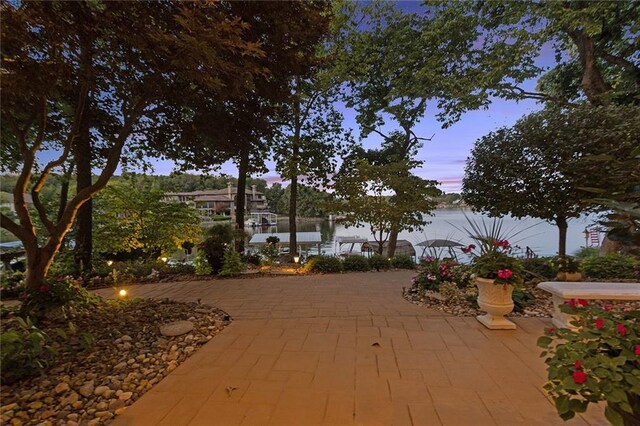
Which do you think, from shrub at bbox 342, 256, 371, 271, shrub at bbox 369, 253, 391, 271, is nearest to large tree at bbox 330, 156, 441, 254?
shrub at bbox 369, 253, 391, 271

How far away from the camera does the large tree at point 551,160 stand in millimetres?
5797

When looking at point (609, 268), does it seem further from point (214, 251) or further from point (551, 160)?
point (214, 251)

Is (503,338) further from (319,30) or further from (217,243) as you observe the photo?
(217,243)

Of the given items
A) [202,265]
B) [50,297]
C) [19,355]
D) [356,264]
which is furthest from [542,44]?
[19,355]

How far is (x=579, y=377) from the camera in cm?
116

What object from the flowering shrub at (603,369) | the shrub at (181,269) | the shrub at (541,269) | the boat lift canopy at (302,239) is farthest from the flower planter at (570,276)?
the boat lift canopy at (302,239)

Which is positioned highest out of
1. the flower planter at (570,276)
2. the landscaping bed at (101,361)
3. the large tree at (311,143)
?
the large tree at (311,143)

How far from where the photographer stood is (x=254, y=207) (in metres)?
31.2

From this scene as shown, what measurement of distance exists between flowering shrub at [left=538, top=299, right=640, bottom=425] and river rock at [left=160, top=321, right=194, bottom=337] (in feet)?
9.64

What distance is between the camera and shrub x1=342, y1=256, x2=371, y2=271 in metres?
7.02

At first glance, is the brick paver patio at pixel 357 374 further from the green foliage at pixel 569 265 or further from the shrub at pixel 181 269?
the shrub at pixel 181 269

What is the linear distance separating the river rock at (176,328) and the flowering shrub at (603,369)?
116 inches

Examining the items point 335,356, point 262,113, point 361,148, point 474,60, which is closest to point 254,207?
point 361,148

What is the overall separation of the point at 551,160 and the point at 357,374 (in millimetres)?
6321
